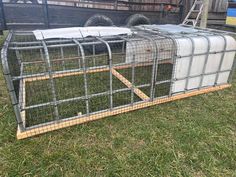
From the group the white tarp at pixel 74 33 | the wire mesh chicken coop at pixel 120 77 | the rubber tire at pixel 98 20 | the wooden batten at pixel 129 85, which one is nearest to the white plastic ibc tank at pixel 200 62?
the wire mesh chicken coop at pixel 120 77

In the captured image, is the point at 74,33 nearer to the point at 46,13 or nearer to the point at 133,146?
the point at 133,146

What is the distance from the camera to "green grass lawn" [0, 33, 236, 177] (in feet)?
7.97

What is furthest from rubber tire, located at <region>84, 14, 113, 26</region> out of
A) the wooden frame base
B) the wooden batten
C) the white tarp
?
the wooden frame base

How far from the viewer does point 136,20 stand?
6.96 meters

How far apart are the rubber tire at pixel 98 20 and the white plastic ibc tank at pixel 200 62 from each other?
3365 mm

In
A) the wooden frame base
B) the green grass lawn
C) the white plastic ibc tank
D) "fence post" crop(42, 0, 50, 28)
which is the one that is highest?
"fence post" crop(42, 0, 50, 28)

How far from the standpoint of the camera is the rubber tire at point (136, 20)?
22.5 feet

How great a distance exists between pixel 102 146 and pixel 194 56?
2298 mm

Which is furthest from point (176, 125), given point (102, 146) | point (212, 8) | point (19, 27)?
point (212, 8)

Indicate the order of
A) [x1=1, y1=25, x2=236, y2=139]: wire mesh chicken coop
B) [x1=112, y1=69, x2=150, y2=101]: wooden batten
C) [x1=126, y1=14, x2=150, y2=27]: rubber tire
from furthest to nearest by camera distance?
[x1=126, y1=14, x2=150, y2=27]: rubber tire → [x1=112, y1=69, x2=150, y2=101]: wooden batten → [x1=1, y1=25, x2=236, y2=139]: wire mesh chicken coop

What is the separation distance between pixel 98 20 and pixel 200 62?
3626mm

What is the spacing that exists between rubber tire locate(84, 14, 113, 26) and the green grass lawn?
3643 millimetres

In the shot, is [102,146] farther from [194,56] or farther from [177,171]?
[194,56]

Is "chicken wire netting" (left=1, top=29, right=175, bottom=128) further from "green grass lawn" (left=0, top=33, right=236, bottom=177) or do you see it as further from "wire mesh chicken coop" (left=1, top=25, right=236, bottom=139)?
"green grass lawn" (left=0, top=33, right=236, bottom=177)
